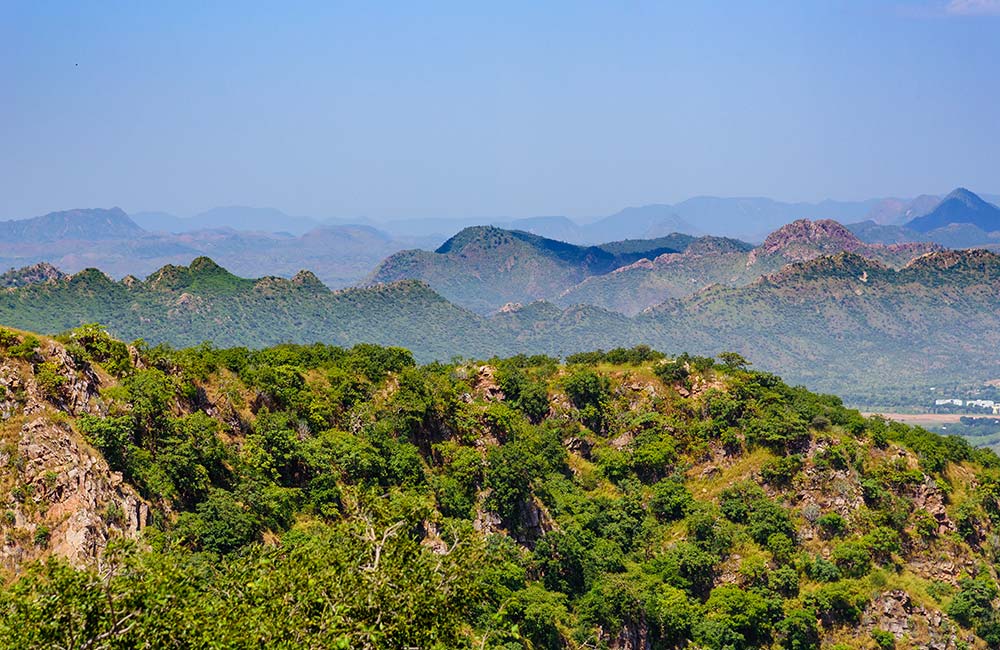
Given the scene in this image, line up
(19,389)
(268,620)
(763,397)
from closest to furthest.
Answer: (268,620) → (19,389) → (763,397)

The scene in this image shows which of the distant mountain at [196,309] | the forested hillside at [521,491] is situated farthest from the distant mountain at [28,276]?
the forested hillside at [521,491]

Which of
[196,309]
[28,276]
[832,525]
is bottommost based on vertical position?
[832,525]

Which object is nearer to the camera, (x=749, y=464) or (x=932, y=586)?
(x=932, y=586)

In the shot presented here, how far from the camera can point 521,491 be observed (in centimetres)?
5384

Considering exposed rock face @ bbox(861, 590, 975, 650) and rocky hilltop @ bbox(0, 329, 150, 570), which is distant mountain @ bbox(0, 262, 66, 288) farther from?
exposed rock face @ bbox(861, 590, 975, 650)

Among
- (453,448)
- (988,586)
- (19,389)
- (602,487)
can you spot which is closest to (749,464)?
(602,487)

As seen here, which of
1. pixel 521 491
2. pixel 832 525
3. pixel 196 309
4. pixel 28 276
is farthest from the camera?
pixel 28 276

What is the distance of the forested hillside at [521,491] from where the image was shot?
114 ft

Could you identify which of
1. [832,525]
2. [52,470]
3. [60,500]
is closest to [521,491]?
[832,525]

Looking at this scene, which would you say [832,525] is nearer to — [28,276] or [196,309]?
[196,309]

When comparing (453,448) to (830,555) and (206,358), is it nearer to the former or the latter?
(206,358)

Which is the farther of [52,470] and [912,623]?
[912,623]

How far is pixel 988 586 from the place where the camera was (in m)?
51.8

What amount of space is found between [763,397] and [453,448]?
25117 millimetres
